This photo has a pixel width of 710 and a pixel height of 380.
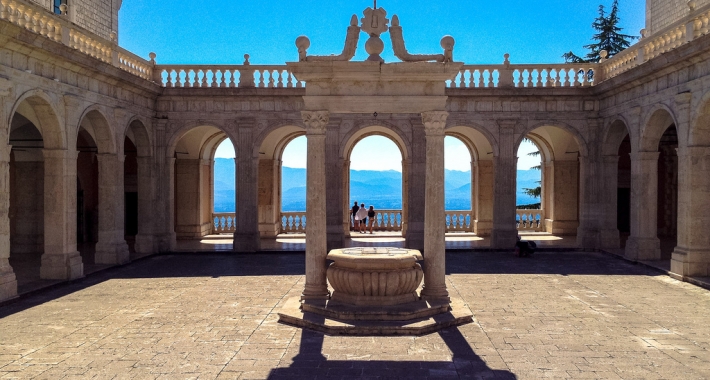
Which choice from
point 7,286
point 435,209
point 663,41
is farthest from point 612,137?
point 7,286

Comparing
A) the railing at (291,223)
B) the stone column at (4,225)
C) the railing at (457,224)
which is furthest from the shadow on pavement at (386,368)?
the railing at (457,224)

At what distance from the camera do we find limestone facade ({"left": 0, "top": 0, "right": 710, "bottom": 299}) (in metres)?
10.6

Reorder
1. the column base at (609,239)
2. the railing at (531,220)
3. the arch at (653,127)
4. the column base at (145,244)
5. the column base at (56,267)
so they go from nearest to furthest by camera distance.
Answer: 1. the column base at (56,267)
2. the arch at (653,127)
3. the column base at (145,244)
4. the column base at (609,239)
5. the railing at (531,220)

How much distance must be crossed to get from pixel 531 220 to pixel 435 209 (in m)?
17.6

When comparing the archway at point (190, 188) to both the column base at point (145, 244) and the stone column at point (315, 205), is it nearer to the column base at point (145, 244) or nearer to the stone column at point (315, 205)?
the column base at point (145, 244)

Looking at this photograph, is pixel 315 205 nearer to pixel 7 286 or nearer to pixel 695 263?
pixel 7 286

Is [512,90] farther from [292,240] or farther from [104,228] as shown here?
[104,228]

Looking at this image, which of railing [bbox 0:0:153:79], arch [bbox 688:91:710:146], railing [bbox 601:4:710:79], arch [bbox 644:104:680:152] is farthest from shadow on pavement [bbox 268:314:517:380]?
arch [bbox 644:104:680:152]

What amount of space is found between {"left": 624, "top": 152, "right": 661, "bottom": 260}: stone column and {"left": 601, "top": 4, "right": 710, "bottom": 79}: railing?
301cm

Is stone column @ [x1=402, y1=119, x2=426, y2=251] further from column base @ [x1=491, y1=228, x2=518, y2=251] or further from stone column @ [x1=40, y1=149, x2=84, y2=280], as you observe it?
stone column @ [x1=40, y1=149, x2=84, y2=280]

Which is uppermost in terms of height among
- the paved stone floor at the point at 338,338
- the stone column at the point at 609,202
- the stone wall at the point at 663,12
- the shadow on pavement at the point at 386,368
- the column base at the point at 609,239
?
the stone wall at the point at 663,12

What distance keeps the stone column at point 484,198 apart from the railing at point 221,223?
1132cm

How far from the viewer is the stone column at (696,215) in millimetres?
14109

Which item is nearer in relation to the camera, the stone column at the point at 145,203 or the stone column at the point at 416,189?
the stone column at the point at 145,203
